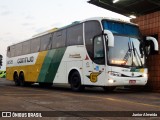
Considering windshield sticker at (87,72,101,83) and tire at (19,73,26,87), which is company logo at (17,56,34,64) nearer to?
tire at (19,73,26,87)

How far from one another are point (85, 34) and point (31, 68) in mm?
6979

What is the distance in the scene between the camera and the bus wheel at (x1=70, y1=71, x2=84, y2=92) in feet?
50.0

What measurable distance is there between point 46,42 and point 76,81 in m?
4.48

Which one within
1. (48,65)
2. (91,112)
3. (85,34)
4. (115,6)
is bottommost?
(91,112)

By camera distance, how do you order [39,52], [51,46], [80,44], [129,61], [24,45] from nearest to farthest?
[129,61] → [80,44] → [51,46] → [39,52] → [24,45]

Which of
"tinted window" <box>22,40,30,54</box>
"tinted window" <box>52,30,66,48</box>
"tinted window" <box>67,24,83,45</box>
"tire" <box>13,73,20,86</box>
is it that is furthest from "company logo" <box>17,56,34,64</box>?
"tinted window" <box>67,24,83,45</box>

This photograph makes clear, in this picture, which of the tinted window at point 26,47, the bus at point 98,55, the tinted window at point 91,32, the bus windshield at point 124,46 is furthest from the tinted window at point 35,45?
the bus windshield at point 124,46

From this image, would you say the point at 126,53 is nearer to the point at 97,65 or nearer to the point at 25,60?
the point at 97,65

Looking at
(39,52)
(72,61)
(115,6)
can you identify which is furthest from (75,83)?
(115,6)

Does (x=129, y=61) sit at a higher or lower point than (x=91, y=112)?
higher

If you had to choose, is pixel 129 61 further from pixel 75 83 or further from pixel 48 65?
pixel 48 65

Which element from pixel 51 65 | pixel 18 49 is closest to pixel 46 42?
pixel 51 65

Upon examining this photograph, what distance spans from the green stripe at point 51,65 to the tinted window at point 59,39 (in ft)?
0.89

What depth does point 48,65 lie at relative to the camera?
725 inches
